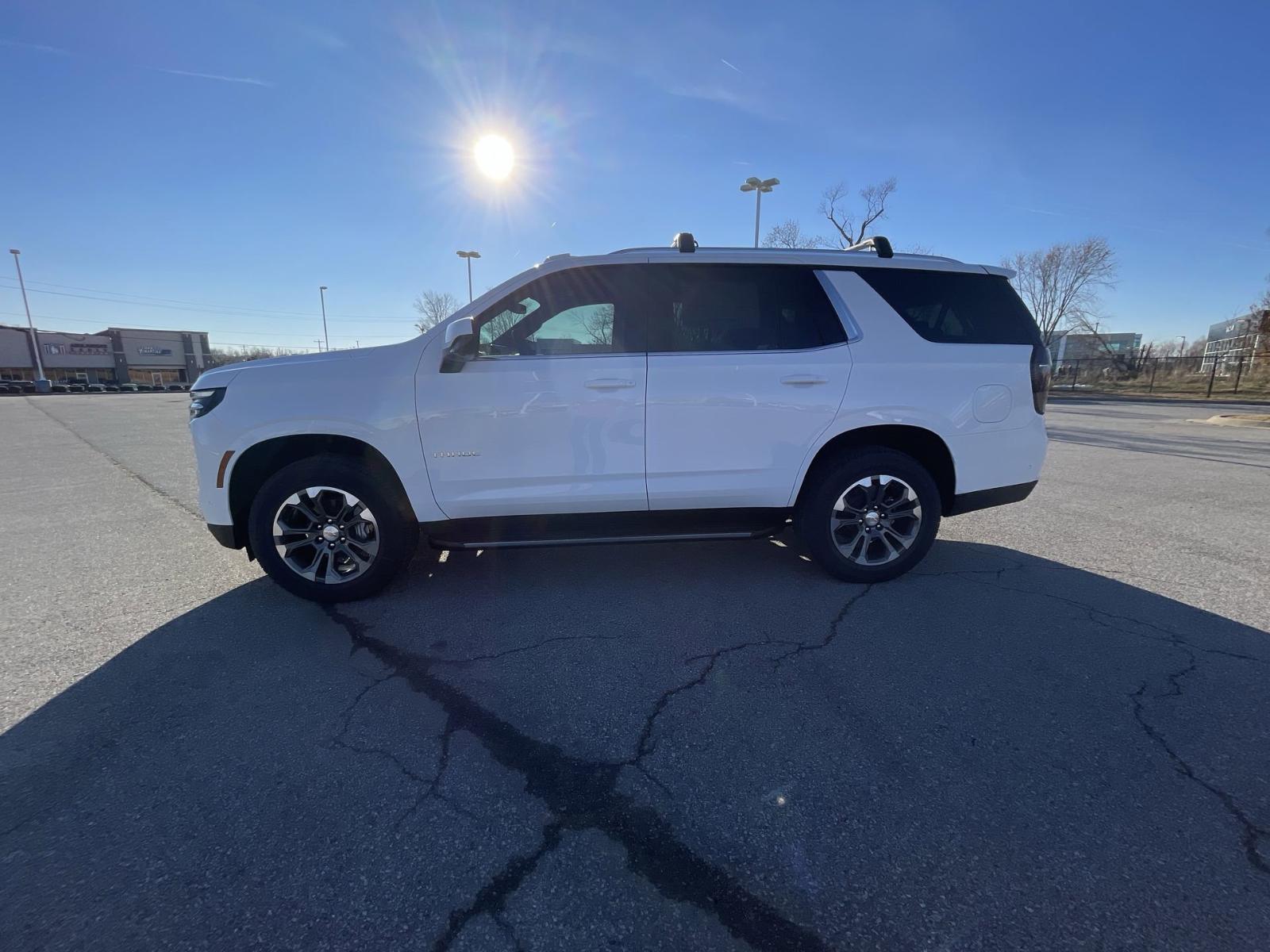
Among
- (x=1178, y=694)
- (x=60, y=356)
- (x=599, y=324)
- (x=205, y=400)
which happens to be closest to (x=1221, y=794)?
(x=1178, y=694)

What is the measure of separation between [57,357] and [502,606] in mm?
86469

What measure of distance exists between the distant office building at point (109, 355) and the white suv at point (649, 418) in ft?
266

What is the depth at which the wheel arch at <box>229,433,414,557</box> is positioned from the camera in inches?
136

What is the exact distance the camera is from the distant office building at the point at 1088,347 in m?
47.8

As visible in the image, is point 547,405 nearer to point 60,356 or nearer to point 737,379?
point 737,379

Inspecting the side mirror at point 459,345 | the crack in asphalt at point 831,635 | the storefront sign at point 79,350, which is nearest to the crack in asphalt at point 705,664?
the crack in asphalt at point 831,635

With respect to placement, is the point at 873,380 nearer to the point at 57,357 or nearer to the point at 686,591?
the point at 686,591

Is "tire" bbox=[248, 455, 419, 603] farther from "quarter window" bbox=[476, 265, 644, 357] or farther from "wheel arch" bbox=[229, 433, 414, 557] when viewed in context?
"quarter window" bbox=[476, 265, 644, 357]

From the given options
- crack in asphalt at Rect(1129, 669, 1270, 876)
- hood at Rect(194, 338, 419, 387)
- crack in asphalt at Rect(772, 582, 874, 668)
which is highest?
hood at Rect(194, 338, 419, 387)

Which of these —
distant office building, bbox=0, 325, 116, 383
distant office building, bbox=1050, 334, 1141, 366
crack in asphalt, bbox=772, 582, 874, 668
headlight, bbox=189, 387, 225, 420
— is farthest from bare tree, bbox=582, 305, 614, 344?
distant office building, bbox=0, 325, 116, 383

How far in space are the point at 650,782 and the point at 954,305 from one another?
3.55 metres

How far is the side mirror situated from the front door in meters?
0.04

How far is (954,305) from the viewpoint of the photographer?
3811 millimetres

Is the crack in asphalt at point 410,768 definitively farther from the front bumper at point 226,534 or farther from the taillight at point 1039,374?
the taillight at point 1039,374
